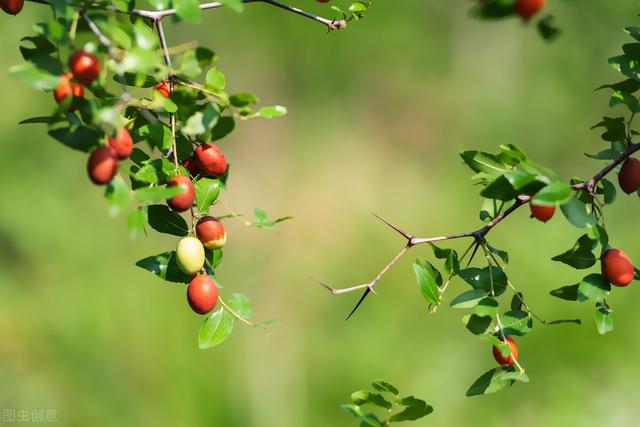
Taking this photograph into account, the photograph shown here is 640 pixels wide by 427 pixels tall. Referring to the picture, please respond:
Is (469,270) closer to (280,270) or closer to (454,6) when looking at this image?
(280,270)

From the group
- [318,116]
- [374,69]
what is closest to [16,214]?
[318,116]

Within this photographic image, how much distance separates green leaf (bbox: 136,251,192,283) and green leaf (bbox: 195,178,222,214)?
0.06 m

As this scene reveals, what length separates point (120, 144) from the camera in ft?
1.83

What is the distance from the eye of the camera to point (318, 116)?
2.76 metres

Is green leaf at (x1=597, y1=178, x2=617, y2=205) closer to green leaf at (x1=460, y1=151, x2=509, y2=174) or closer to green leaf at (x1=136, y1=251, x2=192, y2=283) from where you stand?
green leaf at (x1=460, y1=151, x2=509, y2=174)

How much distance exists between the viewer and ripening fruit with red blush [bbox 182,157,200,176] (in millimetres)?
692

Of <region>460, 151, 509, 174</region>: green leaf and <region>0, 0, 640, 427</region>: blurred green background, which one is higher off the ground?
<region>460, 151, 509, 174</region>: green leaf

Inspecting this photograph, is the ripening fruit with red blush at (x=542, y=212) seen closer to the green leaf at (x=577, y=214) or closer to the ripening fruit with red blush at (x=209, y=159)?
the green leaf at (x=577, y=214)

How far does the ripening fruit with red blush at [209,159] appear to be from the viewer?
0.67 m

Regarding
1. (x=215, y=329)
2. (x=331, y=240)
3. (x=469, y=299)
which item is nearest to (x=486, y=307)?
(x=469, y=299)

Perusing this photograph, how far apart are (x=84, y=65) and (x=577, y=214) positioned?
403 mm

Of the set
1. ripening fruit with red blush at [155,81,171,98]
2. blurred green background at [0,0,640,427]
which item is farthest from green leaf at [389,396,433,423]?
blurred green background at [0,0,640,427]

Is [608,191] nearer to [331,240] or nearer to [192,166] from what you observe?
[192,166]

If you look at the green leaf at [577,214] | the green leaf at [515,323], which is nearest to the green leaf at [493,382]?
the green leaf at [515,323]
